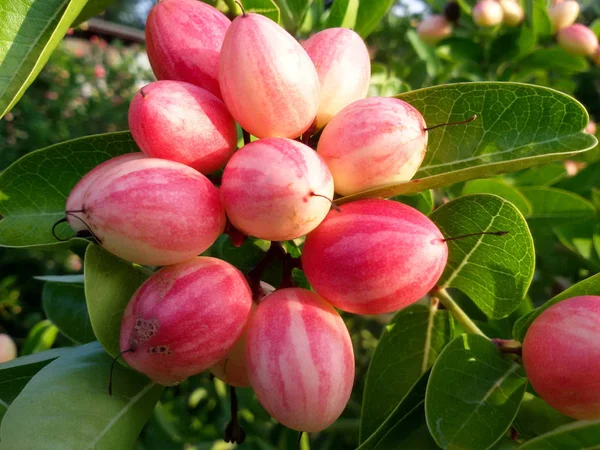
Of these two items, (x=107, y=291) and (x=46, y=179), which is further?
(x=46, y=179)

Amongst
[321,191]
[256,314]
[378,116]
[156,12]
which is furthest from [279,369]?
[156,12]

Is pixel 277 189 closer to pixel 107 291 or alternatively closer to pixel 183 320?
pixel 183 320

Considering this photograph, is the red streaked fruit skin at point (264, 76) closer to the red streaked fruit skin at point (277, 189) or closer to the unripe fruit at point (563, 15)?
the red streaked fruit skin at point (277, 189)

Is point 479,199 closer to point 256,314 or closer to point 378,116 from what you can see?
point 378,116

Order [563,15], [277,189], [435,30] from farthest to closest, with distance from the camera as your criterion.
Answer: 1. [435,30]
2. [563,15]
3. [277,189]

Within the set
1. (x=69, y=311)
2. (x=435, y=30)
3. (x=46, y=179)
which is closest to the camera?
(x=46, y=179)

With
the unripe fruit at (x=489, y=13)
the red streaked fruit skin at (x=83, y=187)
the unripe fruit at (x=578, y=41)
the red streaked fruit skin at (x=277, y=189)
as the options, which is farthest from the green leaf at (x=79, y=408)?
the unripe fruit at (x=578, y=41)

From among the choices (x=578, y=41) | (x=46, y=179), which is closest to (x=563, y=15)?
(x=578, y=41)
